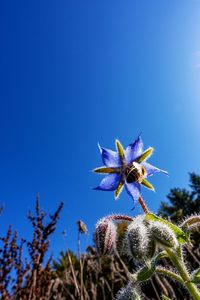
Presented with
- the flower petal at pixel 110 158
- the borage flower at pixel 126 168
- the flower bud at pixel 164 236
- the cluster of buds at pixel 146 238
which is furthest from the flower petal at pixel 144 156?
the flower bud at pixel 164 236

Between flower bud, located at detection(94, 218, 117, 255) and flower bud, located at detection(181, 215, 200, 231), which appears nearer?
flower bud, located at detection(181, 215, 200, 231)

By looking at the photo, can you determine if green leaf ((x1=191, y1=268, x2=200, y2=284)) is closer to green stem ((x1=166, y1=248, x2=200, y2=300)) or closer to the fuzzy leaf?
green stem ((x1=166, y1=248, x2=200, y2=300))

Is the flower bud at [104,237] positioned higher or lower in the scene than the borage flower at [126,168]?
lower

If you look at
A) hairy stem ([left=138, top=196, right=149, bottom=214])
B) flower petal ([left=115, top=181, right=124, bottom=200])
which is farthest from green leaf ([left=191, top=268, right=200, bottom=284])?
flower petal ([left=115, top=181, right=124, bottom=200])

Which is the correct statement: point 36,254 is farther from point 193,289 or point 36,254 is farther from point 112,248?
point 193,289

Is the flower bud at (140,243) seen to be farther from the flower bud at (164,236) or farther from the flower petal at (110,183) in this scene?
the flower petal at (110,183)

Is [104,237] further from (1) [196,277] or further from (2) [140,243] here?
(1) [196,277]

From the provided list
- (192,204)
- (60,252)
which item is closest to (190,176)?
(192,204)
